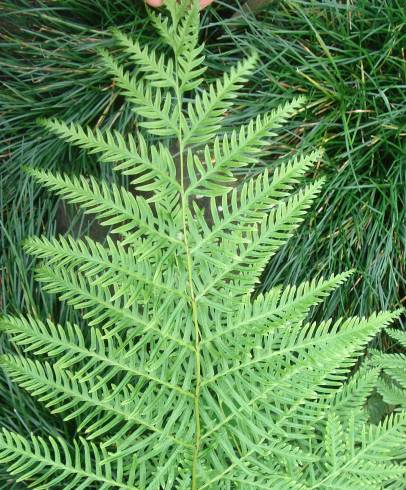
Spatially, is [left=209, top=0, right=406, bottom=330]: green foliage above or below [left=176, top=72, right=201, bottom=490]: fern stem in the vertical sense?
above

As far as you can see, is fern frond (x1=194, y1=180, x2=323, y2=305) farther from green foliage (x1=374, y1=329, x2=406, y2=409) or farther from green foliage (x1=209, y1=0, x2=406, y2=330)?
green foliage (x1=209, y1=0, x2=406, y2=330)

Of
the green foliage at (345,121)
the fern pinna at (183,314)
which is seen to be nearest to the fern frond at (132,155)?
the fern pinna at (183,314)

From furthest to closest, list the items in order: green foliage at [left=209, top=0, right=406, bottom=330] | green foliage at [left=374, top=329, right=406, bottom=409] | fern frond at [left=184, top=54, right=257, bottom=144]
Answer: green foliage at [left=209, top=0, right=406, bottom=330] < green foliage at [left=374, top=329, right=406, bottom=409] < fern frond at [left=184, top=54, right=257, bottom=144]

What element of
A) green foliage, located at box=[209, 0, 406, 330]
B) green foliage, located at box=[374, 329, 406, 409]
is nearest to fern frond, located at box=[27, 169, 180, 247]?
green foliage, located at box=[374, 329, 406, 409]

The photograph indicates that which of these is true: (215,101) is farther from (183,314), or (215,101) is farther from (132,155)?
(183,314)

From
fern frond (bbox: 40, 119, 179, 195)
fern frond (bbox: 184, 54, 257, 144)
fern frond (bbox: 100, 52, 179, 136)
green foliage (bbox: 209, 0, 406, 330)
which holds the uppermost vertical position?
green foliage (bbox: 209, 0, 406, 330)

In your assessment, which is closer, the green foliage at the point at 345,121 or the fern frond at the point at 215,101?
the fern frond at the point at 215,101

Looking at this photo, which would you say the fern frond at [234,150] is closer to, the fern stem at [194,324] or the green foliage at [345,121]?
the fern stem at [194,324]

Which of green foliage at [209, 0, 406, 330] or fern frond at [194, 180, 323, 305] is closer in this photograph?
fern frond at [194, 180, 323, 305]

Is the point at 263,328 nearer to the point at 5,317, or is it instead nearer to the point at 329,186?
the point at 5,317

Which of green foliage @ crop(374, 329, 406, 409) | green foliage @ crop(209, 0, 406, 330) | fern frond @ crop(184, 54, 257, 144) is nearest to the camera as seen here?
fern frond @ crop(184, 54, 257, 144)

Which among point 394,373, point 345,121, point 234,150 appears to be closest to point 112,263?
point 234,150

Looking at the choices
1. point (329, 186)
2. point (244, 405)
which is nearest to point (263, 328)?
point (244, 405)

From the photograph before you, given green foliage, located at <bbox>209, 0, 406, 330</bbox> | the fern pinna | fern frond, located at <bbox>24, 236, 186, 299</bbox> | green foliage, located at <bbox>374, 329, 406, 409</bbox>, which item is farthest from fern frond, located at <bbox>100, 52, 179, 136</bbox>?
green foliage, located at <bbox>209, 0, 406, 330</bbox>
